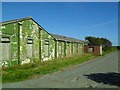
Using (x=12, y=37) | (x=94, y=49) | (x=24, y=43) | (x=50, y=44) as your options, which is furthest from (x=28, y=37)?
(x=94, y=49)

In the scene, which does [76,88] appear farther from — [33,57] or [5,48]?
[33,57]

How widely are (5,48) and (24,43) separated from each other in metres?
2.32

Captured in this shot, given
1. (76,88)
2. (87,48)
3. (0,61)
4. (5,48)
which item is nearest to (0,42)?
(5,48)

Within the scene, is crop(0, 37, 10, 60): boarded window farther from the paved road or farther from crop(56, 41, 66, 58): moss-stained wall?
crop(56, 41, 66, 58): moss-stained wall

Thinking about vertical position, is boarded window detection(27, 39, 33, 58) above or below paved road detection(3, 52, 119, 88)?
above

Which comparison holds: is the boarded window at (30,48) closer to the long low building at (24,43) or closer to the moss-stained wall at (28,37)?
the long low building at (24,43)

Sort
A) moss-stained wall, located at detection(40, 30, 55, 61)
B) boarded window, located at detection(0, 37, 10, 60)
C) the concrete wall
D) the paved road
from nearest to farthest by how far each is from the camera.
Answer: the paved road < boarded window, located at detection(0, 37, 10, 60) < moss-stained wall, located at detection(40, 30, 55, 61) < the concrete wall

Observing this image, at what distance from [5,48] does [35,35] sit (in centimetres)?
452

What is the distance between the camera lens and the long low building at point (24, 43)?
1250 centimetres

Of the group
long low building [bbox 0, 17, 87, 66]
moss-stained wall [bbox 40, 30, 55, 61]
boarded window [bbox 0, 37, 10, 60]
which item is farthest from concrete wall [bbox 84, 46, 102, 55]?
boarded window [bbox 0, 37, 10, 60]

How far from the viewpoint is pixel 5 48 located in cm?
1247

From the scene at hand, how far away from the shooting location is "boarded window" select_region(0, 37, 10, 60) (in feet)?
40.1

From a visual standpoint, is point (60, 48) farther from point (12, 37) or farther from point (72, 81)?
point (72, 81)

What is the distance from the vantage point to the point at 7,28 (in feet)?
41.6
